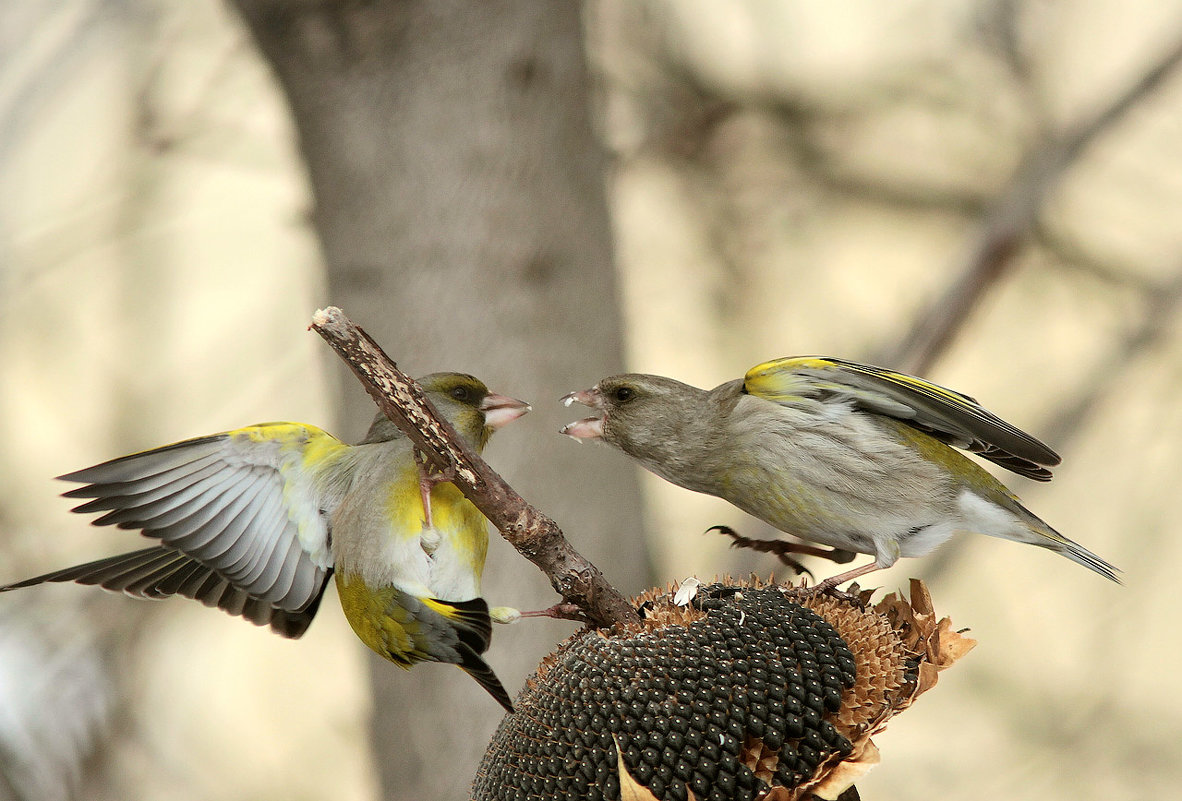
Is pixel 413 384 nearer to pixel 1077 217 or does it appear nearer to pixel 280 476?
pixel 280 476

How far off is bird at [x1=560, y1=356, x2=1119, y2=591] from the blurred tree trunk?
44.5 inches

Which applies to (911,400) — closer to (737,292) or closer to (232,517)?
(232,517)

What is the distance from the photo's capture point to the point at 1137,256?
18.8 ft

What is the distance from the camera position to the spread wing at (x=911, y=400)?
2273mm

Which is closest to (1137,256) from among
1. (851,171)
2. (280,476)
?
(851,171)

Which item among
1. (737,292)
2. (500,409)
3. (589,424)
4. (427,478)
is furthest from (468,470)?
(737,292)

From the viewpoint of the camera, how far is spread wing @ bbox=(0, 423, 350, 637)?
2.11 m

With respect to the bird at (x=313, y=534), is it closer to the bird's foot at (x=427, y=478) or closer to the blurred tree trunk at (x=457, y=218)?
the bird's foot at (x=427, y=478)

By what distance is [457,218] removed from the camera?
3.79 meters

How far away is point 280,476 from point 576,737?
100 centimetres

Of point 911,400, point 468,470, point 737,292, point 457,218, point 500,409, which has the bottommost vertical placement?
point 737,292

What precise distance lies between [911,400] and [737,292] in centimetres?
363

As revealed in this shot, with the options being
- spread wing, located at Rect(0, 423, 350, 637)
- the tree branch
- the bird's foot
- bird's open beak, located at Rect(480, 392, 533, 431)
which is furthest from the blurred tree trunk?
the tree branch

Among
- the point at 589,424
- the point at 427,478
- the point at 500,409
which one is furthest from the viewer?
the point at 589,424
